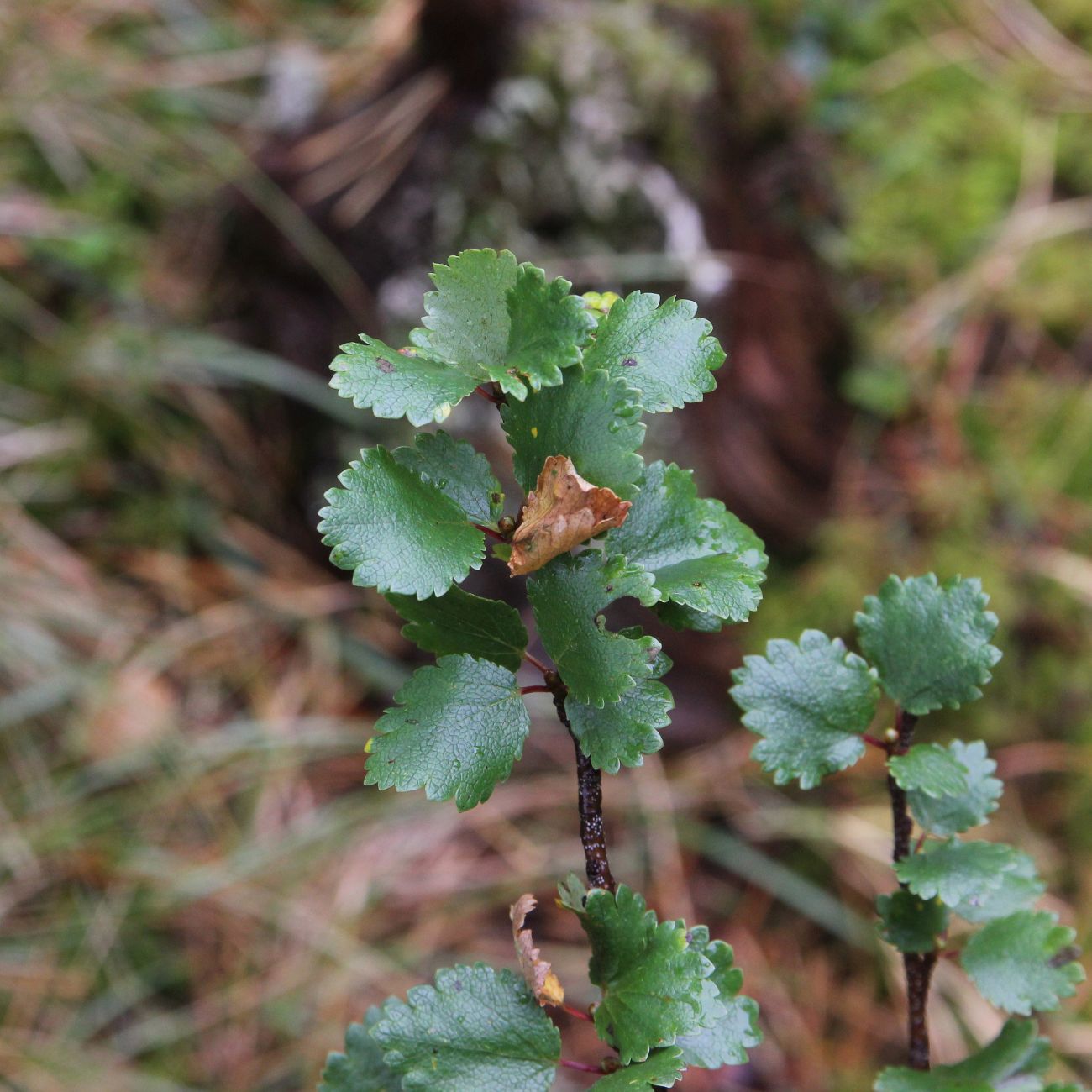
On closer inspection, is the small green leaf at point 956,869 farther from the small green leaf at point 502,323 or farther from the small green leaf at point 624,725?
the small green leaf at point 502,323

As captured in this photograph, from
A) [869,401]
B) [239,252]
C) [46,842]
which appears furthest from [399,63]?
[46,842]

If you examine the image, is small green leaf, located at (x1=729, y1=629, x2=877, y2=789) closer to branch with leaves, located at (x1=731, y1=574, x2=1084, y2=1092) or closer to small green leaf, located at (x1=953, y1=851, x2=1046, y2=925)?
branch with leaves, located at (x1=731, y1=574, x2=1084, y2=1092)

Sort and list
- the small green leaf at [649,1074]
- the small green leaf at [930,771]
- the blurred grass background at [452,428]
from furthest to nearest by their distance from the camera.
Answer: the blurred grass background at [452,428] → the small green leaf at [930,771] → the small green leaf at [649,1074]

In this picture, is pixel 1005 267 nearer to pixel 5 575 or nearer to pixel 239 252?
pixel 239 252

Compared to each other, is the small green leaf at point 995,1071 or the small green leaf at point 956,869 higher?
the small green leaf at point 956,869

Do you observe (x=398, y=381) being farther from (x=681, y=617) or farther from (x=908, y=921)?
(x=908, y=921)

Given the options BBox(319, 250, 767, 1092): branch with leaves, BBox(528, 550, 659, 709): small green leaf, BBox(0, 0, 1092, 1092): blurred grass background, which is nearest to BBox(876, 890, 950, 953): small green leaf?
BBox(319, 250, 767, 1092): branch with leaves

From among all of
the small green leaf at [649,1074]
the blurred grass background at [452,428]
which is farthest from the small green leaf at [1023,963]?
the blurred grass background at [452,428]
